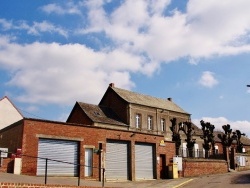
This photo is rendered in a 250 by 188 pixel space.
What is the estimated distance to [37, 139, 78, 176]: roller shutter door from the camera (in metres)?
24.8

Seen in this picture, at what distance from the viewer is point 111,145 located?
2958cm

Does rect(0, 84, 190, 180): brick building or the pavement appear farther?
rect(0, 84, 190, 180): brick building

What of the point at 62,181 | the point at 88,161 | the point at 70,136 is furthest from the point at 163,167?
the point at 62,181

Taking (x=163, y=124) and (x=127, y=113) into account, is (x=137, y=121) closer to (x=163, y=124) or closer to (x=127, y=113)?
(x=127, y=113)

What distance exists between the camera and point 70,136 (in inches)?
1048

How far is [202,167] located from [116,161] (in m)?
10.3

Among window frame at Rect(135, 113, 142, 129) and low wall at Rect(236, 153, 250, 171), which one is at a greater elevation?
window frame at Rect(135, 113, 142, 129)

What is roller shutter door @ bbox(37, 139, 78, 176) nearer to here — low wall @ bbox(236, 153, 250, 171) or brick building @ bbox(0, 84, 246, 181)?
brick building @ bbox(0, 84, 246, 181)

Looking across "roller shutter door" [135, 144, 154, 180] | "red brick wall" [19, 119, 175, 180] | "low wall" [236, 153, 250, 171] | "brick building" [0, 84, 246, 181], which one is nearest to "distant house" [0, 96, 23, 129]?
"brick building" [0, 84, 246, 181]

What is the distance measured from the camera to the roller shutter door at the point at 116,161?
2894 centimetres

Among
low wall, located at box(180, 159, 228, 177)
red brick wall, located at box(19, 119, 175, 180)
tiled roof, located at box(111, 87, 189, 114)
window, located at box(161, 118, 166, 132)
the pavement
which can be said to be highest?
tiled roof, located at box(111, 87, 189, 114)

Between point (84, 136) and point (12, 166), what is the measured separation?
6.28 meters

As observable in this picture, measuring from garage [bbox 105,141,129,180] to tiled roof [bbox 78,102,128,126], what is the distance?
11366 mm

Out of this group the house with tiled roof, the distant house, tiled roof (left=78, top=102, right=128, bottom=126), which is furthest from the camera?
the house with tiled roof
